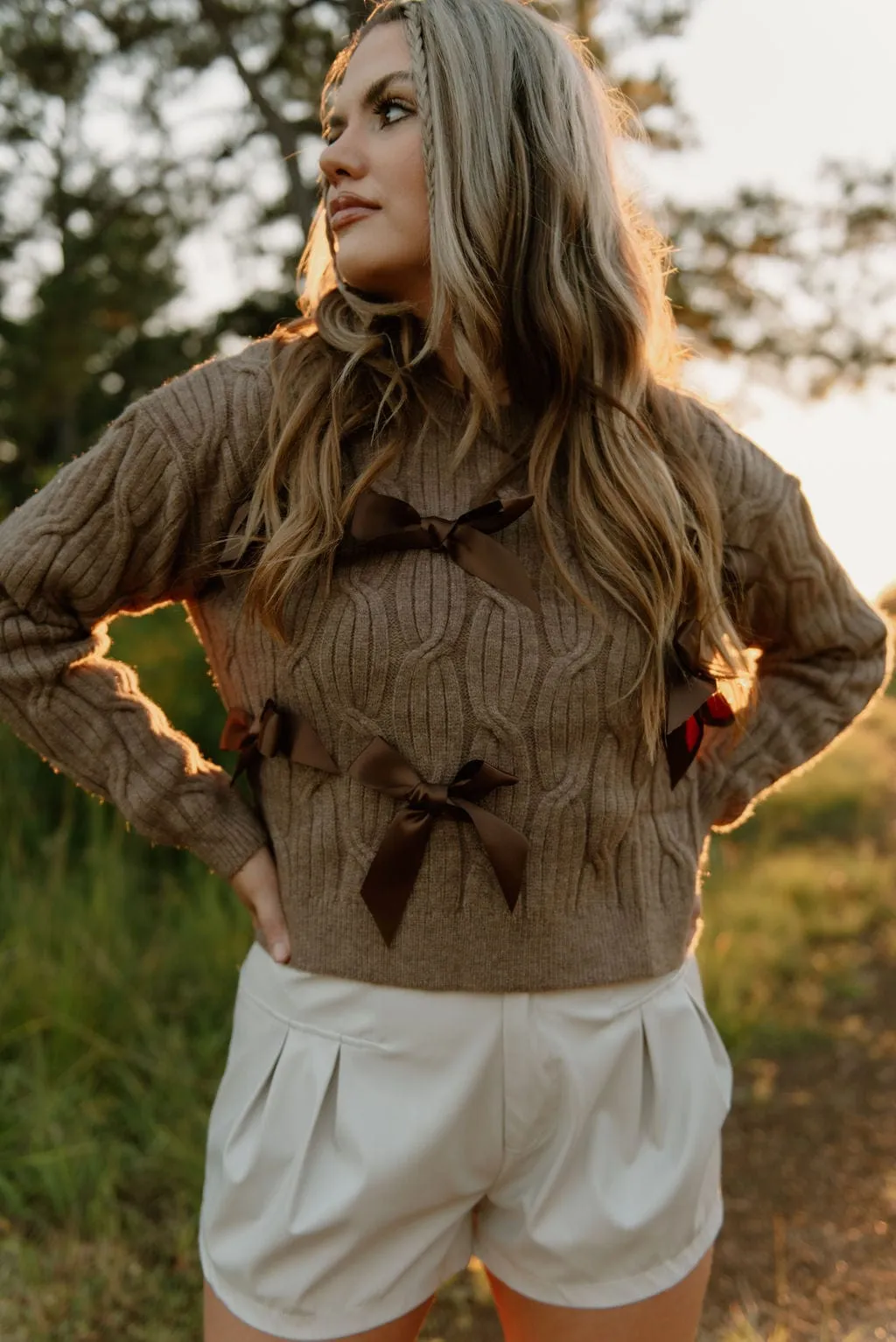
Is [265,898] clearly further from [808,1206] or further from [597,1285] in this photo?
[808,1206]

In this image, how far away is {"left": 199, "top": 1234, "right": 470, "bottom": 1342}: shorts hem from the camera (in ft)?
4.58

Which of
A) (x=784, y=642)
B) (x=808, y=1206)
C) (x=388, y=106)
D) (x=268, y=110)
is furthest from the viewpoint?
(x=268, y=110)

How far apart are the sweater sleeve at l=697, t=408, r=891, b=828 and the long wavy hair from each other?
0.35 ft

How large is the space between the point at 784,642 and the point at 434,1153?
0.90 m

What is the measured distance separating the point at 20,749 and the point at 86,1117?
1193mm

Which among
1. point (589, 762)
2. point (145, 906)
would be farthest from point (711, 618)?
point (145, 906)

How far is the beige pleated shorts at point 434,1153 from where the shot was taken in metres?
1.39

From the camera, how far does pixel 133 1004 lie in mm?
2883

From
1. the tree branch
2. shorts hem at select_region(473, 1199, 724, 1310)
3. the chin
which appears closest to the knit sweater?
the chin

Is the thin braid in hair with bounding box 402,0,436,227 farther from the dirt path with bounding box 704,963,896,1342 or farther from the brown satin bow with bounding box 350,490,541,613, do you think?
the dirt path with bounding box 704,963,896,1342

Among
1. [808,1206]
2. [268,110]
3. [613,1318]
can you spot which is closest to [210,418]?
[613,1318]

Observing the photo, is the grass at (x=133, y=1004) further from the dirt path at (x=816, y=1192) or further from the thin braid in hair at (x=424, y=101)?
the thin braid in hair at (x=424, y=101)

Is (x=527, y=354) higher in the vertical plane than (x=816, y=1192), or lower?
higher

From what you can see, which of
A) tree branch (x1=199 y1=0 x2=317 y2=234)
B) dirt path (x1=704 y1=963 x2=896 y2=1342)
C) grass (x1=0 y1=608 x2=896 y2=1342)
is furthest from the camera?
tree branch (x1=199 y1=0 x2=317 y2=234)
